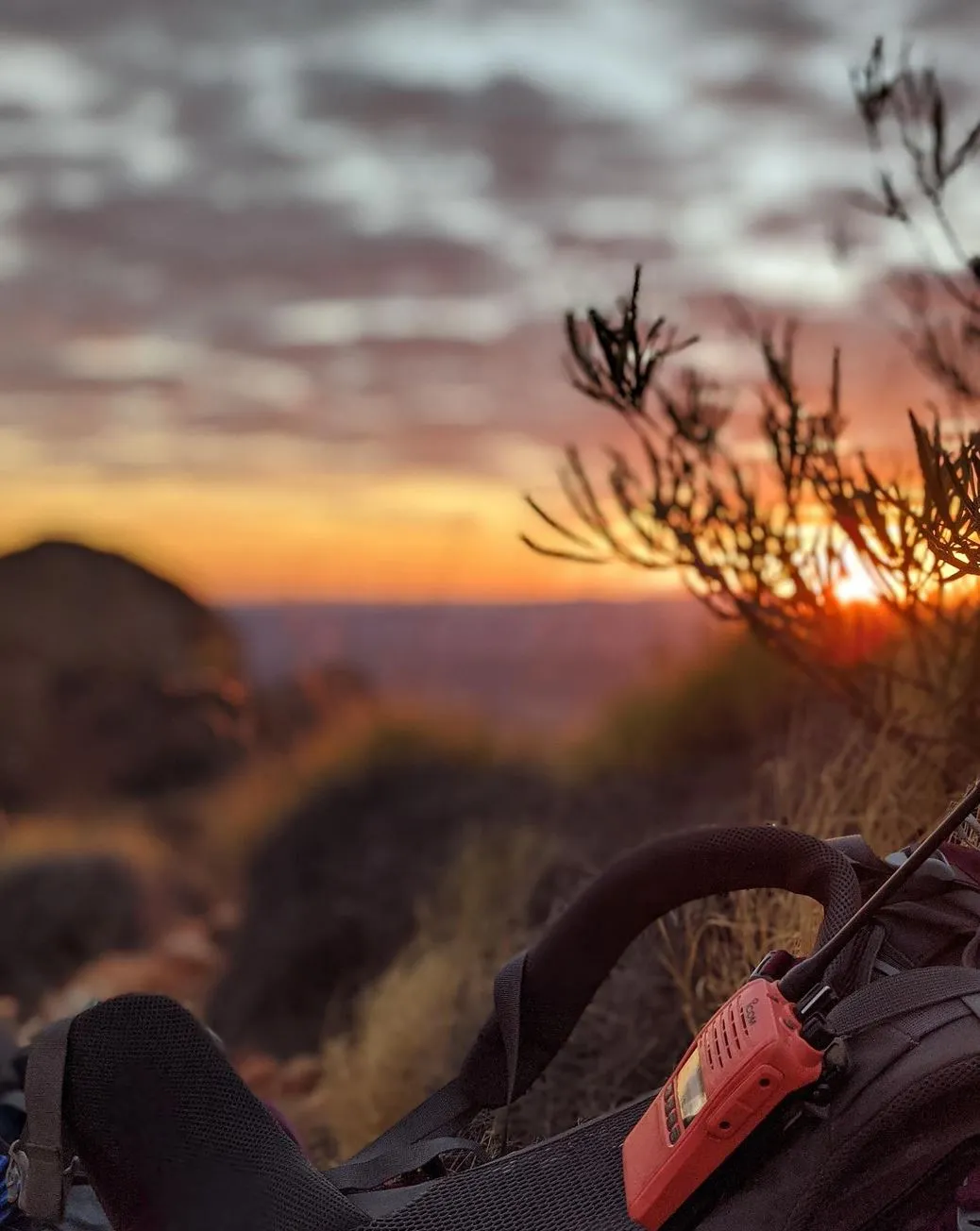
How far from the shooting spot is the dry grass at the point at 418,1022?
5.28 metres

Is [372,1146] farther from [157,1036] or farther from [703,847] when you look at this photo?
[703,847]

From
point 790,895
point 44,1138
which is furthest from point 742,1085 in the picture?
point 790,895

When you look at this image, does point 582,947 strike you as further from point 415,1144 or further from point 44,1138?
point 44,1138

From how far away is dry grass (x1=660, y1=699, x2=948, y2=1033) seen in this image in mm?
3906

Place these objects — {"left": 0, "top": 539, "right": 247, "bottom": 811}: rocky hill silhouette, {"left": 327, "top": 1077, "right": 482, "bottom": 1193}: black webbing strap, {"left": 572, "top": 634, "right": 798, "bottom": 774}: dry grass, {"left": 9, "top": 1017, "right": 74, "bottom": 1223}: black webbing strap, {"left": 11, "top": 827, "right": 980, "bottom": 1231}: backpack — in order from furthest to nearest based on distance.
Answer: {"left": 0, "top": 539, "right": 247, "bottom": 811}: rocky hill silhouette
{"left": 572, "top": 634, "right": 798, "bottom": 774}: dry grass
{"left": 327, "top": 1077, "right": 482, "bottom": 1193}: black webbing strap
{"left": 9, "top": 1017, "right": 74, "bottom": 1223}: black webbing strap
{"left": 11, "top": 827, "right": 980, "bottom": 1231}: backpack

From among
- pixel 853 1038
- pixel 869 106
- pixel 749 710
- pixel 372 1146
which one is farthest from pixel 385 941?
pixel 853 1038

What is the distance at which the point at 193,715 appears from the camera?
669 inches

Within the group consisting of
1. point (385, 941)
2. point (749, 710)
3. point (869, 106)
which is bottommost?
point (385, 941)

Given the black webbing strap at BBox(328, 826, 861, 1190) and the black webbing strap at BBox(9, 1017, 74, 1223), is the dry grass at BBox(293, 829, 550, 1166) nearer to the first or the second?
the black webbing strap at BBox(328, 826, 861, 1190)

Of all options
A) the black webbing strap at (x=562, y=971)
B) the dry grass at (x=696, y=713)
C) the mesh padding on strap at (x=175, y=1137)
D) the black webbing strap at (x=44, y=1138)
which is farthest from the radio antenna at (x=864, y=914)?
the dry grass at (x=696, y=713)

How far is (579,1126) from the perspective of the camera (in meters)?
2.23

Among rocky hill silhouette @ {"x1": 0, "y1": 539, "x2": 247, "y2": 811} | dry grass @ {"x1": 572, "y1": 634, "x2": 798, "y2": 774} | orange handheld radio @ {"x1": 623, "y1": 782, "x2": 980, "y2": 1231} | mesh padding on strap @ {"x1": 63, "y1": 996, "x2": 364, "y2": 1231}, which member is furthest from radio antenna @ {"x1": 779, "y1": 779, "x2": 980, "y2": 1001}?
rocky hill silhouette @ {"x1": 0, "y1": 539, "x2": 247, "y2": 811}

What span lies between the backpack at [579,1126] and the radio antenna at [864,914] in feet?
0.22

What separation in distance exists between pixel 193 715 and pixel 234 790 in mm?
3188
